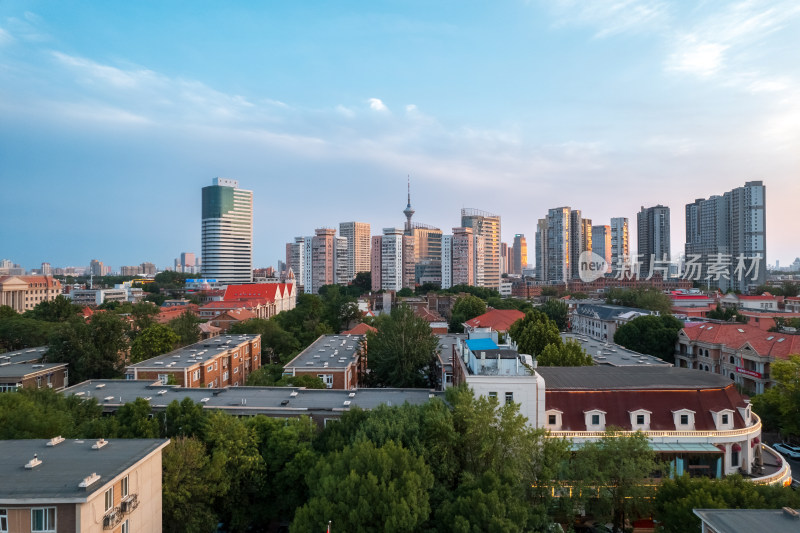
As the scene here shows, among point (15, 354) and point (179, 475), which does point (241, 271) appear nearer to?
point (15, 354)

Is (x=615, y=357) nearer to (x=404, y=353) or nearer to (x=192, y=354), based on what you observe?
(x=404, y=353)

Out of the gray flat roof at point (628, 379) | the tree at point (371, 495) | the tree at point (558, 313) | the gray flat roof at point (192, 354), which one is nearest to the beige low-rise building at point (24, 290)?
the gray flat roof at point (192, 354)

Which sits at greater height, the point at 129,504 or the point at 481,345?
the point at 481,345

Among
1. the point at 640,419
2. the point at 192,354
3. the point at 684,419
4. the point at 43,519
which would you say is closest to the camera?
the point at 43,519

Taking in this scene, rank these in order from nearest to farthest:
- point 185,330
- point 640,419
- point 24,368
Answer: point 640,419 → point 24,368 → point 185,330

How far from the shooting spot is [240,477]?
1802 centimetres

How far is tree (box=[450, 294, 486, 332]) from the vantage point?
70.4 meters

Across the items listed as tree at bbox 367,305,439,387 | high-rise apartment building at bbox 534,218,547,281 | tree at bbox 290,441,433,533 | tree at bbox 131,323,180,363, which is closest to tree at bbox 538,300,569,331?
tree at bbox 367,305,439,387

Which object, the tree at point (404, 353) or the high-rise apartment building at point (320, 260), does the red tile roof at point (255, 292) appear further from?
the tree at point (404, 353)

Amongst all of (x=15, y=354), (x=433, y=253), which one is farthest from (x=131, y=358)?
(x=433, y=253)

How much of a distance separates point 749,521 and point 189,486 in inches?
647

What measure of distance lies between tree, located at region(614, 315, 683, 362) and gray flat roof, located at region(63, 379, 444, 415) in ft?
114

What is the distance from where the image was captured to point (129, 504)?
532 inches

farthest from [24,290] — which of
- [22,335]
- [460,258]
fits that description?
[460,258]
